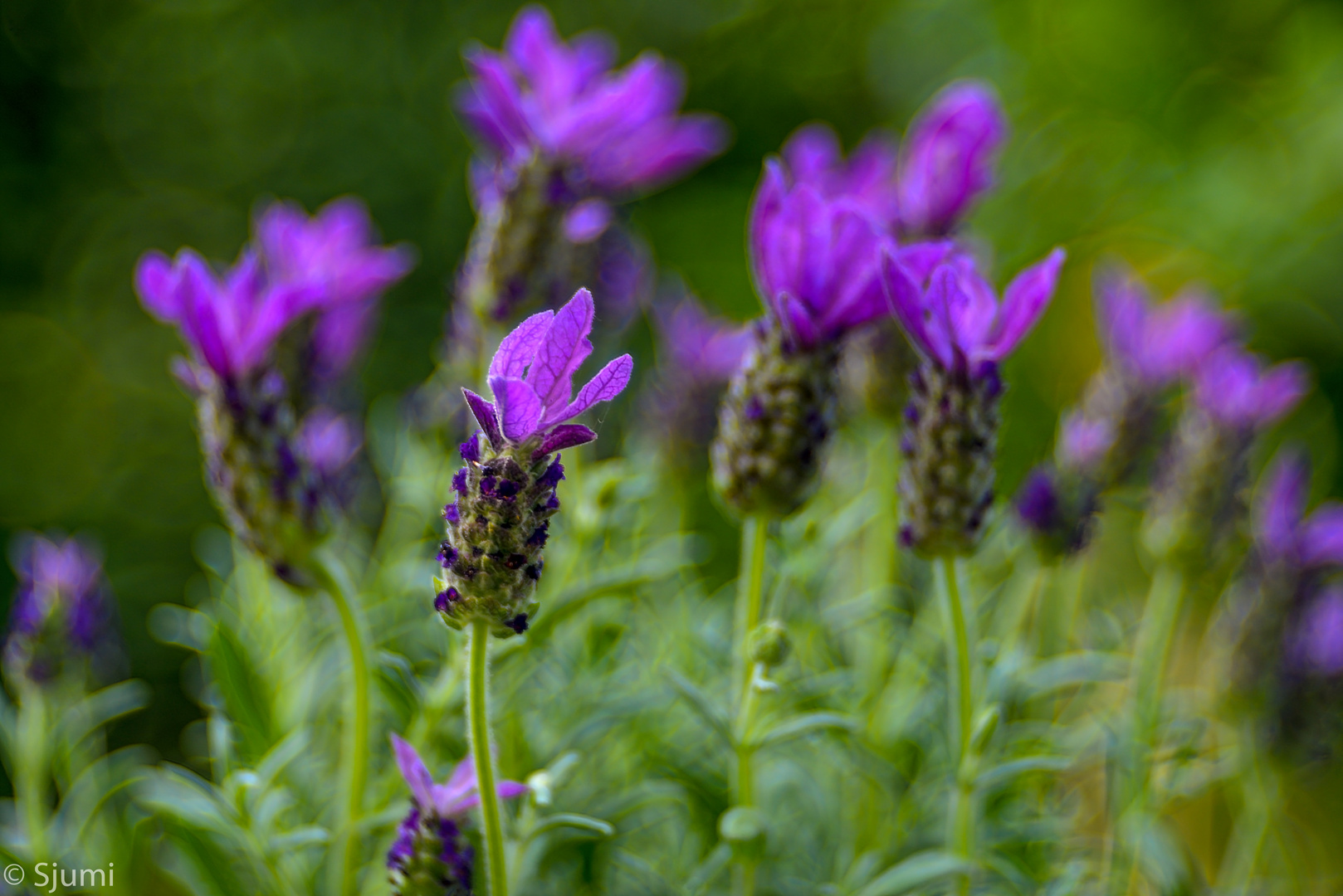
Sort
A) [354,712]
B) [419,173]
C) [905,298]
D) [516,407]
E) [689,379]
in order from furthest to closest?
[419,173], [689,379], [354,712], [905,298], [516,407]

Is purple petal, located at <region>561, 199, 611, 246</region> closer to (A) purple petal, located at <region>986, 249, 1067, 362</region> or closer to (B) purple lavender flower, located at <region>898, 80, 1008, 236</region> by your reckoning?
(B) purple lavender flower, located at <region>898, 80, 1008, 236</region>

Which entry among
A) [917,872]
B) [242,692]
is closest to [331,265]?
[242,692]

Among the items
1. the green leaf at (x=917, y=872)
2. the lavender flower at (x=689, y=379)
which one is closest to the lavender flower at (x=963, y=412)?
the green leaf at (x=917, y=872)

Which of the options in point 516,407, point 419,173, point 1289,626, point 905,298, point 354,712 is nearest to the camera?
point 516,407

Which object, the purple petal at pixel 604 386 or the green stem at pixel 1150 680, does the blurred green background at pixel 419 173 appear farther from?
the purple petal at pixel 604 386

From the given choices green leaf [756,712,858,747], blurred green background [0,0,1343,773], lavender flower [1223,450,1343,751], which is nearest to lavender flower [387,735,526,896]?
green leaf [756,712,858,747]

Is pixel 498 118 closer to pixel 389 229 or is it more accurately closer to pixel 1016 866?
pixel 1016 866

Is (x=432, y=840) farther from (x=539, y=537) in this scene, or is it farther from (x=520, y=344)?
(x=520, y=344)

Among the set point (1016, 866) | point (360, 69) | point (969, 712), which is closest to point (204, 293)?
point (969, 712)
